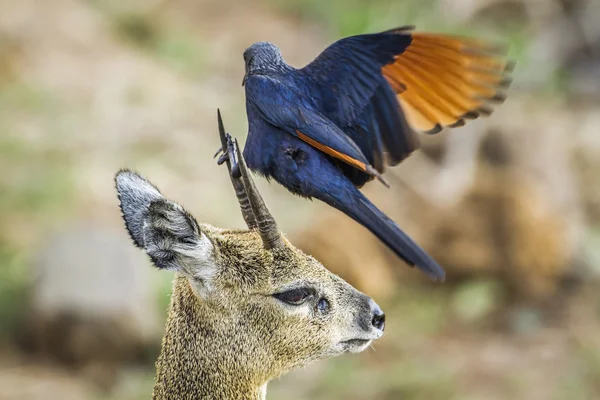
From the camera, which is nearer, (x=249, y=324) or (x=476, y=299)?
(x=249, y=324)

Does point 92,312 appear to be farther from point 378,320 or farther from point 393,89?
point 393,89

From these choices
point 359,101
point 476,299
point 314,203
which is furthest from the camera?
point 314,203

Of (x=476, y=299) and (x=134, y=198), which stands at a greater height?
(x=476, y=299)

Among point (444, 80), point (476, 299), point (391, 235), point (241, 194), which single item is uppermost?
point (476, 299)

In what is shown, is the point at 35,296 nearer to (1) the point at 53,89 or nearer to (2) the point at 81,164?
(2) the point at 81,164

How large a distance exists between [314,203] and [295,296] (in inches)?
221

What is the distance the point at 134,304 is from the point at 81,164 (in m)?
2.62

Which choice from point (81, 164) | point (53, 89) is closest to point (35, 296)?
point (81, 164)

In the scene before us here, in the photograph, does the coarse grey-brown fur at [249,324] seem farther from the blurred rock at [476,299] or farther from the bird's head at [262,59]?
the blurred rock at [476,299]

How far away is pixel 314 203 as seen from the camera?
865 cm

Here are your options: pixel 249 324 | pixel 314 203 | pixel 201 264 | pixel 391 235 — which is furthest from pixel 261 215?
pixel 314 203

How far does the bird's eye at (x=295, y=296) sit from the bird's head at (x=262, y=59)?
0.65m

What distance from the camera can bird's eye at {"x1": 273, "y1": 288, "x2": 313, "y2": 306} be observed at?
3039mm

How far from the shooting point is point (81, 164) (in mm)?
8766
